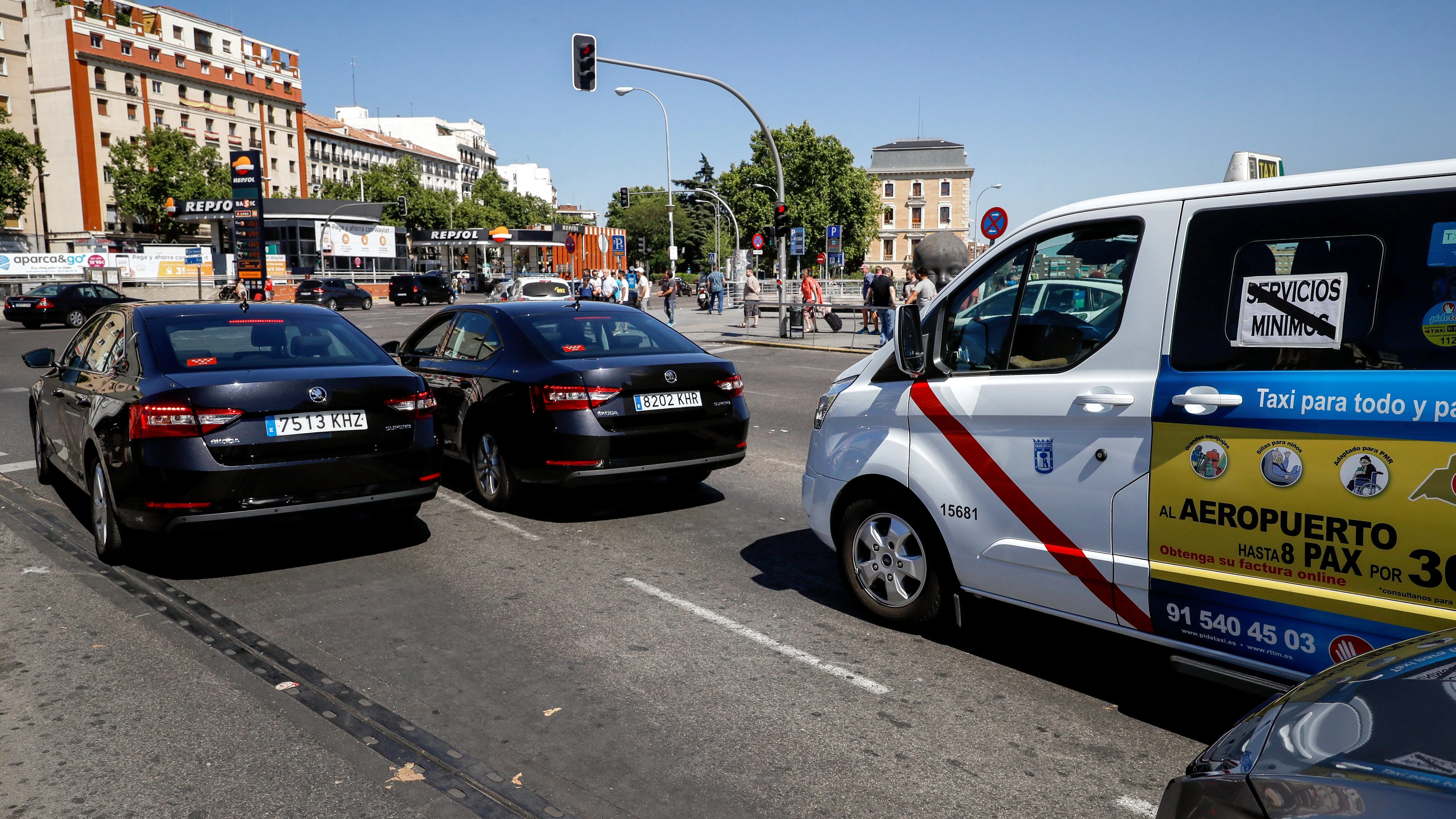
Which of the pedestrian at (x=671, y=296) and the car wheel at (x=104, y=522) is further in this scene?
the pedestrian at (x=671, y=296)

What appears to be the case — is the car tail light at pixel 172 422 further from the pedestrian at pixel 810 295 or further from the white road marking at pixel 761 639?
the pedestrian at pixel 810 295

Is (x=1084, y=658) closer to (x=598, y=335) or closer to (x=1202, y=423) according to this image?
(x=1202, y=423)

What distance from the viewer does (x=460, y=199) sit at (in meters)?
142

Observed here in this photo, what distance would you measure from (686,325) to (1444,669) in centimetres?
3287

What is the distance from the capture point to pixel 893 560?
479cm

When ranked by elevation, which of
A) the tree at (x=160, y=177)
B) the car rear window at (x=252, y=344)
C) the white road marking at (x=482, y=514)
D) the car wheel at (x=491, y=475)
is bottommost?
the white road marking at (x=482, y=514)

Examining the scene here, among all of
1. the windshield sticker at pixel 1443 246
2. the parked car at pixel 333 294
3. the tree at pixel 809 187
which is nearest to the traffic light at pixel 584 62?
the windshield sticker at pixel 1443 246

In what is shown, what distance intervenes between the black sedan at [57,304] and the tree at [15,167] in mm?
34637

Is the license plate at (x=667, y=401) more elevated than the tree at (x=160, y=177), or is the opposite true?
the tree at (x=160, y=177)

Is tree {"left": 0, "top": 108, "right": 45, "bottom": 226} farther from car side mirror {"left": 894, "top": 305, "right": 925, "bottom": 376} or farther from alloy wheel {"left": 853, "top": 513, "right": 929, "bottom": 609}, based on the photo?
car side mirror {"left": 894, "top": 305, "right": 925, "bottom": 376}

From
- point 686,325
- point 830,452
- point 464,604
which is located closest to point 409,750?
point 464,604

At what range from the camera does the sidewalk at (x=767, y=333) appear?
24781mm

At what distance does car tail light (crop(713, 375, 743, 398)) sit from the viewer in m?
7.33

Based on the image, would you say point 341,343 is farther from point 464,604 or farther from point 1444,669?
point 1444,669
